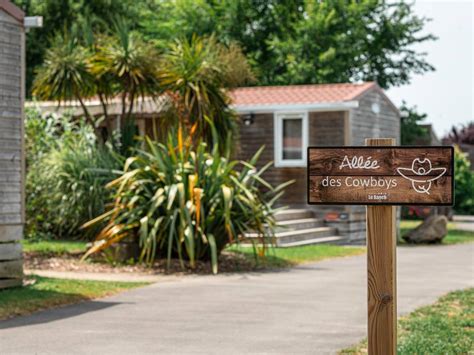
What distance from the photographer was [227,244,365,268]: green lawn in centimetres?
1623

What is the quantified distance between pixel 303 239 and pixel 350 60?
50.2ft

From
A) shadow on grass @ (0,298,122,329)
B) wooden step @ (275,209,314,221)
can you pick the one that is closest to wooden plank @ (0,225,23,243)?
shadow on grass @ (0,298,122,329)

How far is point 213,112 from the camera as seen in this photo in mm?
19109

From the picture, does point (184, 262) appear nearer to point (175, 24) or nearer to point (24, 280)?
point (24, 280)

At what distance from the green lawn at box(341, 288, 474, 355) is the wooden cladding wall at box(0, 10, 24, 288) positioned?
4930 mm

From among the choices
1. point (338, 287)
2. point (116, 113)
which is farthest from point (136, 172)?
point (116, 113)

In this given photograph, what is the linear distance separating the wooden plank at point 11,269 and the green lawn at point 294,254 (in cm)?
467

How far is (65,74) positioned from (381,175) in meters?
13.0

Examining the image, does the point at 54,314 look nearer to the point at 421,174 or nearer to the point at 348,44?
the point at 421,174

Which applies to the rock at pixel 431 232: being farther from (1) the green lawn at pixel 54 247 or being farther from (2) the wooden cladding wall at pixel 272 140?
(1) the green lawn at pixel 54 247

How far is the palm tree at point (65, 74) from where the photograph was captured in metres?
18.3

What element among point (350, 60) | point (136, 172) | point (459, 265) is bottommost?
point (459, 265)

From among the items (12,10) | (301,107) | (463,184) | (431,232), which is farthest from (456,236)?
(12,10)

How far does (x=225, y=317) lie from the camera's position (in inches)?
395
